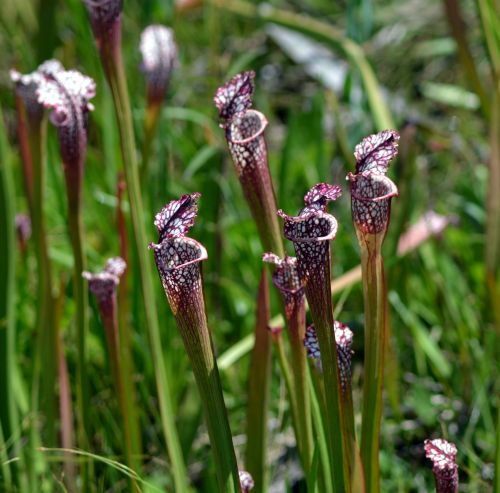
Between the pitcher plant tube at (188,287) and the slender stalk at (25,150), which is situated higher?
the slender stalk at (25,150)

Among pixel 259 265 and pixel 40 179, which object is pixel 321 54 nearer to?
pixel 259 265

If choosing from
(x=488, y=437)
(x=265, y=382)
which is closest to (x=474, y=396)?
(x=488, y=437)

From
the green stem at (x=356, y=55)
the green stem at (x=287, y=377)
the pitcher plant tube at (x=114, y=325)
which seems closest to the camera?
the green stem at (x=287, y=377)

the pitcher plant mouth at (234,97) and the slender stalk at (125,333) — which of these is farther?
the slender stalk at (125,333)

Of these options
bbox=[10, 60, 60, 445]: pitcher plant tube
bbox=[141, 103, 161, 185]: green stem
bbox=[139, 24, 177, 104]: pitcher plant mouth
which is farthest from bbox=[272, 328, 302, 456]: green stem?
bbox=[139, 24, 177, 104]: pitcher plant mouth

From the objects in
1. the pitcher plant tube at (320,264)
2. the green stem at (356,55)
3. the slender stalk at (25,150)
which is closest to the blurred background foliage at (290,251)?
the green stem at (356,55)

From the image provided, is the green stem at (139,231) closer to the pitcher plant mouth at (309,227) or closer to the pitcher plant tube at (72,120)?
the pitcher plant tube at (72,120)

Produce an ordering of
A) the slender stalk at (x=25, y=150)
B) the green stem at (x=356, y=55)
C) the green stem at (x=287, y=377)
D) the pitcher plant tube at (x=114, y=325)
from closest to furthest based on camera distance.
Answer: the green stem at (x=287, y=377), the pitcher plant tube at (x=114, y=325), the slender stalk at (x=25, y=150), the green stem at (x=356, y=55)
